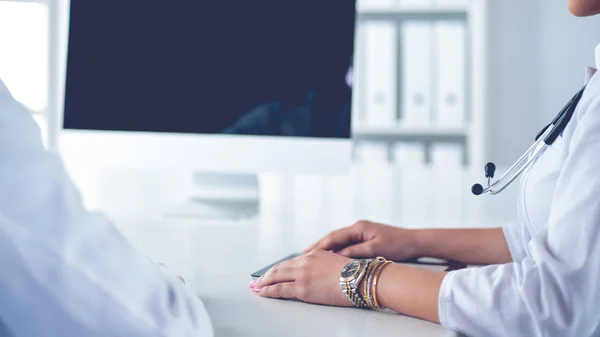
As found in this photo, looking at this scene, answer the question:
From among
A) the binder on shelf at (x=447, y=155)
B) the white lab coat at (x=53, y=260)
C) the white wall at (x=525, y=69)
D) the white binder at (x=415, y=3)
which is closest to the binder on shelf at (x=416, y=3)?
the white binder at (x=415, y=3)

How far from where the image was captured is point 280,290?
68 cm

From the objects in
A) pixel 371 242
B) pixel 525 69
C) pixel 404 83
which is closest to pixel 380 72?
pixel 404 83

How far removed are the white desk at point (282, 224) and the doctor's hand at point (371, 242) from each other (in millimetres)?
110

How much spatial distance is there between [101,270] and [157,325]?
5 cm

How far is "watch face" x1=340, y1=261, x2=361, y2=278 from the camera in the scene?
0.65 meters

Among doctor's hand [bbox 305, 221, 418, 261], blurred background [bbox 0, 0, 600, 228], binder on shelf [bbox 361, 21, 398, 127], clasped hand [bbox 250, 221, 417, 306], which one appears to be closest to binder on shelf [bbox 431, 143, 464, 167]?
blurred background [bbox 0, 0, 600, 228]

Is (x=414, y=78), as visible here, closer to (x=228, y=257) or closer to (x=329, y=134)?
(x=329, y=134)

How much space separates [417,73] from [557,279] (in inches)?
57.1

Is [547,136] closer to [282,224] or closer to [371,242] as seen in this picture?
[371,242]

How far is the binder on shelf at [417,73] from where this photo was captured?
1.93 meters

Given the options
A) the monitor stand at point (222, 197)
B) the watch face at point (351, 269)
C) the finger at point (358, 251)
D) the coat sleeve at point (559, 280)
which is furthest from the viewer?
the monitor stand at point (222, 197)

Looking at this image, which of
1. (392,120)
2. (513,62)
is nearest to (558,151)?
(392,120)

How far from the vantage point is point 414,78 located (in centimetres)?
193

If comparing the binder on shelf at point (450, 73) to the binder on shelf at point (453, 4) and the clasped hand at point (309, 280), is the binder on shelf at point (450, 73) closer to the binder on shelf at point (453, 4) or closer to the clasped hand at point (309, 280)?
the binder on shelf at point (453, 4)
